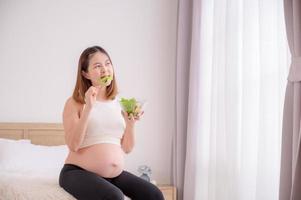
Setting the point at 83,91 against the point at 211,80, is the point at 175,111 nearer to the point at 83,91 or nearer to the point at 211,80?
the point at 211,80

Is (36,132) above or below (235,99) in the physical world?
below

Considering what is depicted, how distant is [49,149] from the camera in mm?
3188

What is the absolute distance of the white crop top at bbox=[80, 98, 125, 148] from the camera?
196cm

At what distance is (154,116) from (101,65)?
178 cm

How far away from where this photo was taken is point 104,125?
78.0 inches

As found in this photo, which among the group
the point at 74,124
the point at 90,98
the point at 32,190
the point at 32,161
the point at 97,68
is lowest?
the point at 32,161

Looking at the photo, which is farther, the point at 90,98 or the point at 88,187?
A: the point at 90,98

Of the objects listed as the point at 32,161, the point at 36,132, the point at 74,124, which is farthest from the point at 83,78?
the point at 36,132

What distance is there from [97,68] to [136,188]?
2.13ft

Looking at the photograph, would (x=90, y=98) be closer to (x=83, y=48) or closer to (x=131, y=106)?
(x=131, y=106)

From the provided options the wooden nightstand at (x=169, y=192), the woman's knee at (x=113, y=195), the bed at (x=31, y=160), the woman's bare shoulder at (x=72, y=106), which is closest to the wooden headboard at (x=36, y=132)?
the bed at (x=31, y=160)

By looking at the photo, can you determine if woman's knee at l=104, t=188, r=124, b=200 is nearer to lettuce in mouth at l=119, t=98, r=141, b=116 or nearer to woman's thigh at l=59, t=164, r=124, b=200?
woman's thigh at l=59, t=164, r=124, b=200

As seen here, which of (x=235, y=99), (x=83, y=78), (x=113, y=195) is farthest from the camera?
(x=235, y=99)

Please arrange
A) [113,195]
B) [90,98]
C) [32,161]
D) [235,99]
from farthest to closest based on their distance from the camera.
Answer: [32,161], [235,99], [90,98], [113,195]
